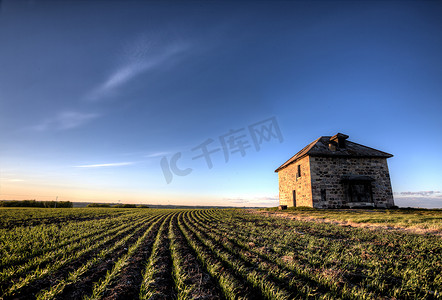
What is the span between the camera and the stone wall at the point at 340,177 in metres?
20.7

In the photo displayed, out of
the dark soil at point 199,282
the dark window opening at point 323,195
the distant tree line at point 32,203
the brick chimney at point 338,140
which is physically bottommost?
the distant tree line at point 32,203

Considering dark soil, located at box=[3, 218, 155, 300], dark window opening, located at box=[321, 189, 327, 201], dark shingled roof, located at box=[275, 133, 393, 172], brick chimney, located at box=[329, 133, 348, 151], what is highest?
brick chimney, located at box=[329, 133, 348, 151]

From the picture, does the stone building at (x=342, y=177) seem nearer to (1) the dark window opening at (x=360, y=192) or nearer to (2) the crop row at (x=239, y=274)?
(1) the dark window opening at (x=360, y=192)

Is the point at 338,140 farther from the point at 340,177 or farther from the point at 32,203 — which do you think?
the point at 32,203

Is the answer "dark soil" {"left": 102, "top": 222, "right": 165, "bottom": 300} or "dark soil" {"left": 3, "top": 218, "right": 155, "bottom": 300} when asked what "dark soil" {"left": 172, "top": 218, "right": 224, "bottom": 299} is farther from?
"dark soil" {"left": 3, "top": 218, "right": 155, "bottom": 300}

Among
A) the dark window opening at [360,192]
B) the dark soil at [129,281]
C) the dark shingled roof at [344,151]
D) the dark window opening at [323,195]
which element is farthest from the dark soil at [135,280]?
the dark window opening at [360,192]

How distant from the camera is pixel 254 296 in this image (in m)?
2.98

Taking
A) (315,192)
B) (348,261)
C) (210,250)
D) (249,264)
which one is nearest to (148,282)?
(249,264)

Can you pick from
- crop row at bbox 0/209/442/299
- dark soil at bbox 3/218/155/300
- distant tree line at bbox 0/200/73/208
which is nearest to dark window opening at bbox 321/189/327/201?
crop row at bbox 0/209/442/299

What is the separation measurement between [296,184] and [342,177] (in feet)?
17.0

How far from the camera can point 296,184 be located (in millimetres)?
24172

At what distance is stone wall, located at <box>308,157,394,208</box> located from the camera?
20719mm

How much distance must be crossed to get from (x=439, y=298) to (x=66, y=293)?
6087mm

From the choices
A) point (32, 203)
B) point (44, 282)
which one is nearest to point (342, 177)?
point (44, 282)
